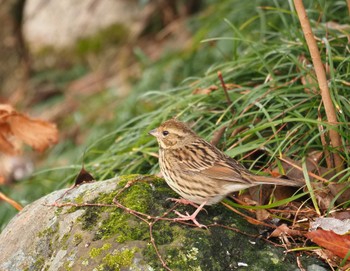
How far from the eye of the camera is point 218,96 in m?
5.48

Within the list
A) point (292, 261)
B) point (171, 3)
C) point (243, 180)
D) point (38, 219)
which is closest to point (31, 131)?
point (38, 219)

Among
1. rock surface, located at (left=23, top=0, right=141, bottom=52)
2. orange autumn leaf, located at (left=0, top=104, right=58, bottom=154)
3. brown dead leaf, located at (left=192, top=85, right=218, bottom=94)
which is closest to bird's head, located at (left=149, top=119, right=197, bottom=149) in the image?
brown dead leaf, located at (left=192, top=85, right=218, bottom=94)

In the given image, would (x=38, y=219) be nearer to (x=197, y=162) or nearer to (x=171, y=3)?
(x=197, y=162)

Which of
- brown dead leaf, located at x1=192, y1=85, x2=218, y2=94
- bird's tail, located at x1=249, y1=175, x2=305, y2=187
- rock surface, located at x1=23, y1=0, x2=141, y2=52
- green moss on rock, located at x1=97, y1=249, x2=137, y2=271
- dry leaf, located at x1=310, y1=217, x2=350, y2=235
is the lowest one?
rock surface, located at x1=23, y1=0, x2=141, y2=52

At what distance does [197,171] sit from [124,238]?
0.80 meters

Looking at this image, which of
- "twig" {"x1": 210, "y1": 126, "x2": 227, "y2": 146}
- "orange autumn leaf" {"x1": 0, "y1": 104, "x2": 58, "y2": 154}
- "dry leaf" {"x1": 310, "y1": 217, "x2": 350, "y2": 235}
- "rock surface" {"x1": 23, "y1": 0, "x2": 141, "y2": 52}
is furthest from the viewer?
"rock surface" {"x1": 23, "y1": 0, "x2": 141, "y2": 52}

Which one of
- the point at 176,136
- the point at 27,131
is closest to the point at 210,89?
the point at 176,136

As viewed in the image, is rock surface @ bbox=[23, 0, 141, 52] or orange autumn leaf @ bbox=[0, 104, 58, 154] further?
rock surface @ bbox=[23, 0, 141, 52]

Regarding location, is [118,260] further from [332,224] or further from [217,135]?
[217,135]

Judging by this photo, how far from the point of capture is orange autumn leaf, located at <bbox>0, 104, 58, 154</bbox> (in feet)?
18.8

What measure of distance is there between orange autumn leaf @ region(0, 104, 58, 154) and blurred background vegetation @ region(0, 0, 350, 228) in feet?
0.89

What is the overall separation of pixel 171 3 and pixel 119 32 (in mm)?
1171

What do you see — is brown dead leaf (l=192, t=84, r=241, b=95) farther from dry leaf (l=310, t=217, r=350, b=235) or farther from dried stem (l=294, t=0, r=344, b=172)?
dry leaf (l=310, t=217, r=350, b=235)

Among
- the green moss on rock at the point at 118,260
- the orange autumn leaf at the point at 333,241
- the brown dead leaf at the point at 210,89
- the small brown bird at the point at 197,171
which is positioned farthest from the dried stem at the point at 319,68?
the green moss on rock at the point at 118,260
